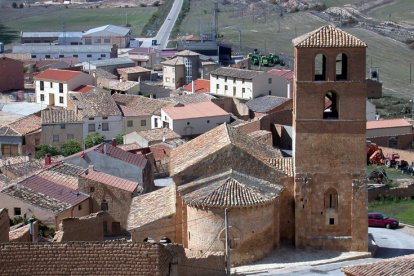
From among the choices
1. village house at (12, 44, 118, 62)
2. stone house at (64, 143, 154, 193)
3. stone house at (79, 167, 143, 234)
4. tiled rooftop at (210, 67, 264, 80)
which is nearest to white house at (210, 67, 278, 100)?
tiled rooftop at (210, 67, 264, 80)

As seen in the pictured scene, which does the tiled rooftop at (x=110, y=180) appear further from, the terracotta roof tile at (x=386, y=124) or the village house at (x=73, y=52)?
the village house at (x=73, y=52)

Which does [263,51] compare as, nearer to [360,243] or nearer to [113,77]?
[113,77]

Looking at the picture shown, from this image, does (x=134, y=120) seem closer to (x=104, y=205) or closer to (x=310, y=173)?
(x=104, y=205)

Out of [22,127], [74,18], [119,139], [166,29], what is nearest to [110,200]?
[119,139]

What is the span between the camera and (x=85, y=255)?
22.2m

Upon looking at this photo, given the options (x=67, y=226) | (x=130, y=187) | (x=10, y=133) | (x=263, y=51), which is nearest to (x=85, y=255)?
(x=67, y=226)

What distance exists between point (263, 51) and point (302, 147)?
74.4m

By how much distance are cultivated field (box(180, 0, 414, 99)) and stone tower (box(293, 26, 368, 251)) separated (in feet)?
154

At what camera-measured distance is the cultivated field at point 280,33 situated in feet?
309

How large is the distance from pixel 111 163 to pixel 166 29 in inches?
3684

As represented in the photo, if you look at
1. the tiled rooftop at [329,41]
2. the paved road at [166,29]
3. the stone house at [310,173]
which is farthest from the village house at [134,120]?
the paved road at [166,29]

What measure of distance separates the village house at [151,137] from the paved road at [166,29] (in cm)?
5285

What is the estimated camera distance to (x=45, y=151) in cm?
5241

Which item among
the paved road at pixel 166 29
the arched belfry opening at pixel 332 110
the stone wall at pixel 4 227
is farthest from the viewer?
the paved road at pixel 166 29
